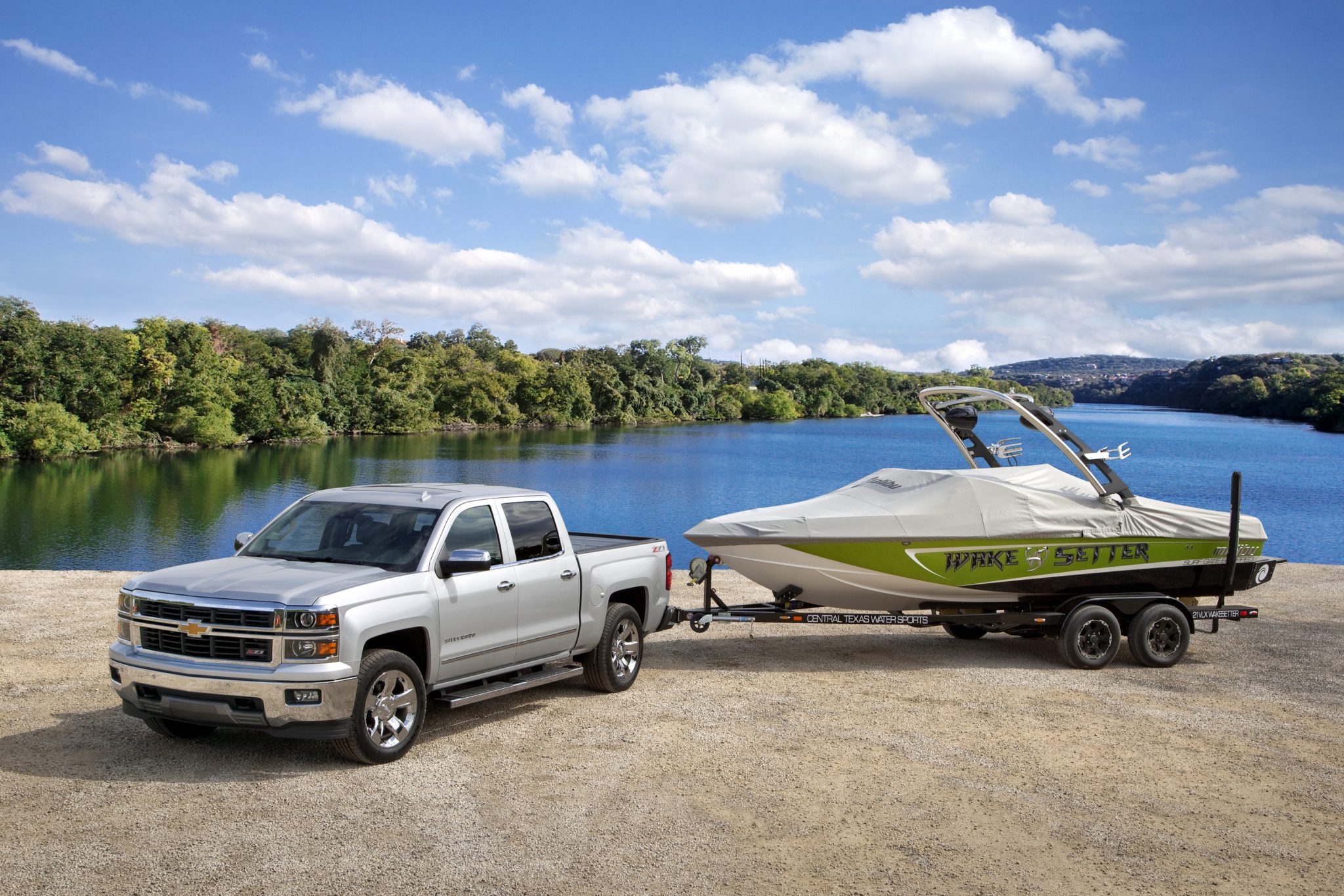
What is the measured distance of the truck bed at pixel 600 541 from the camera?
9.74 metres

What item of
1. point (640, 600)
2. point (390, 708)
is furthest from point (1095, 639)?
point (390, 708)

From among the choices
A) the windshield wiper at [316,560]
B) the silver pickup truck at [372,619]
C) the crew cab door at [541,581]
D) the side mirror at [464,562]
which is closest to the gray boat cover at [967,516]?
the silver pickup truck at [372,619]

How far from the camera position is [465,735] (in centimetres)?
812

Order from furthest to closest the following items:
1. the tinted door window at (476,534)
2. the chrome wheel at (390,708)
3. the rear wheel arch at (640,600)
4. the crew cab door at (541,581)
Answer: the rear wheel arch at (640,600)
the crew cab door at (541,581)
the tinted door window at (476,534)
the chrome wheel at (390,708)

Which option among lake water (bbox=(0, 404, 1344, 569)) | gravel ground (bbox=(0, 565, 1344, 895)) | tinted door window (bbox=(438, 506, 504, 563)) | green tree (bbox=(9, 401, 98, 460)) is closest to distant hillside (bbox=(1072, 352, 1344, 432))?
lake water (bbox=(0, 404, 1344, 569))

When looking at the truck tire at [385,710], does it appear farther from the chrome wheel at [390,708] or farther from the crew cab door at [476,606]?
the crew cab door at [476,606]

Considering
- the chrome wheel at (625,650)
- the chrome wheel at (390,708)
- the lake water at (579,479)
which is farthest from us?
the lake water at (579,479)

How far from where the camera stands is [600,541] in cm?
1041

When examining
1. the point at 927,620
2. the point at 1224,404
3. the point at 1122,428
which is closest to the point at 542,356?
the point at 1122,428

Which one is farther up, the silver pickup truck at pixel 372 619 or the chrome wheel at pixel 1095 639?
the silver pickup truck at pixel 372 619

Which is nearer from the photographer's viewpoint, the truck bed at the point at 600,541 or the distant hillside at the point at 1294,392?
the truck bed at the point at 600,541

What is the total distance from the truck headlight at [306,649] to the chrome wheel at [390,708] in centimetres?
48

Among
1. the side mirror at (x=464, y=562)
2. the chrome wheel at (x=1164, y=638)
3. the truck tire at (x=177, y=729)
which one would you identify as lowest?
the truck tire at (x=177, y=729)

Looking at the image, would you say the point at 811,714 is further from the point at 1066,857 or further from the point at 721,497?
the point at 721,497
